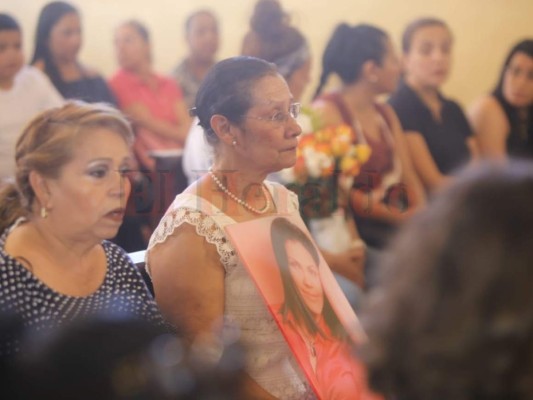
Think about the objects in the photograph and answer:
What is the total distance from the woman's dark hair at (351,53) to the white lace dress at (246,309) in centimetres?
199

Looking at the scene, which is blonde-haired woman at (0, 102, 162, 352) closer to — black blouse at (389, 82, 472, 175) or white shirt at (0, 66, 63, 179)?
white shirt at (0, 66, 63, 179)

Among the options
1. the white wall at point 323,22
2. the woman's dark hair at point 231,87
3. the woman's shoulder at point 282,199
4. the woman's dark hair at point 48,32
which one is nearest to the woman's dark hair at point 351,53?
the white wall at point 323,22

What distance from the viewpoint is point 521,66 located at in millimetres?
4781

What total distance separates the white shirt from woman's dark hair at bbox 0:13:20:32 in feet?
0.51

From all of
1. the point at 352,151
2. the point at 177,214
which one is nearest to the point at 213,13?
the point at 352,151

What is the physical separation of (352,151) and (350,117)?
365 millimetres

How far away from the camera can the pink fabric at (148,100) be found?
12.3ft

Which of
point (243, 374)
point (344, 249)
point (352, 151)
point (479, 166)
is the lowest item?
point (344, 249)

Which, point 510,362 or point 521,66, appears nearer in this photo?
point 510,362

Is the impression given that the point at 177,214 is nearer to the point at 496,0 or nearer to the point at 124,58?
the point at 124,58

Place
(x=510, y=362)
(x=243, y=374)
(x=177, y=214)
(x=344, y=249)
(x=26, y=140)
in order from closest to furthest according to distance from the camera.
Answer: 1. (x=243, y=374)
2. (x=510, y=362)
3. (x=26, y=140)
4. (x=177, y=214)
5. (x=344, y=249)

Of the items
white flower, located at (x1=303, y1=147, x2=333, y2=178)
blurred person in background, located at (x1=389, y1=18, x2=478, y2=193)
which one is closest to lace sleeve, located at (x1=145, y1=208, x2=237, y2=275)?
white flower, located at (x1=303, y1=147, x2=333, y2=178)

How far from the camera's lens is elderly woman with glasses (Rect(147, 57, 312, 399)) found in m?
1.77

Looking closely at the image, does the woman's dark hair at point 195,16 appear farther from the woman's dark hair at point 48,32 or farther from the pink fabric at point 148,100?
the woman's dark hair at point 48,32
